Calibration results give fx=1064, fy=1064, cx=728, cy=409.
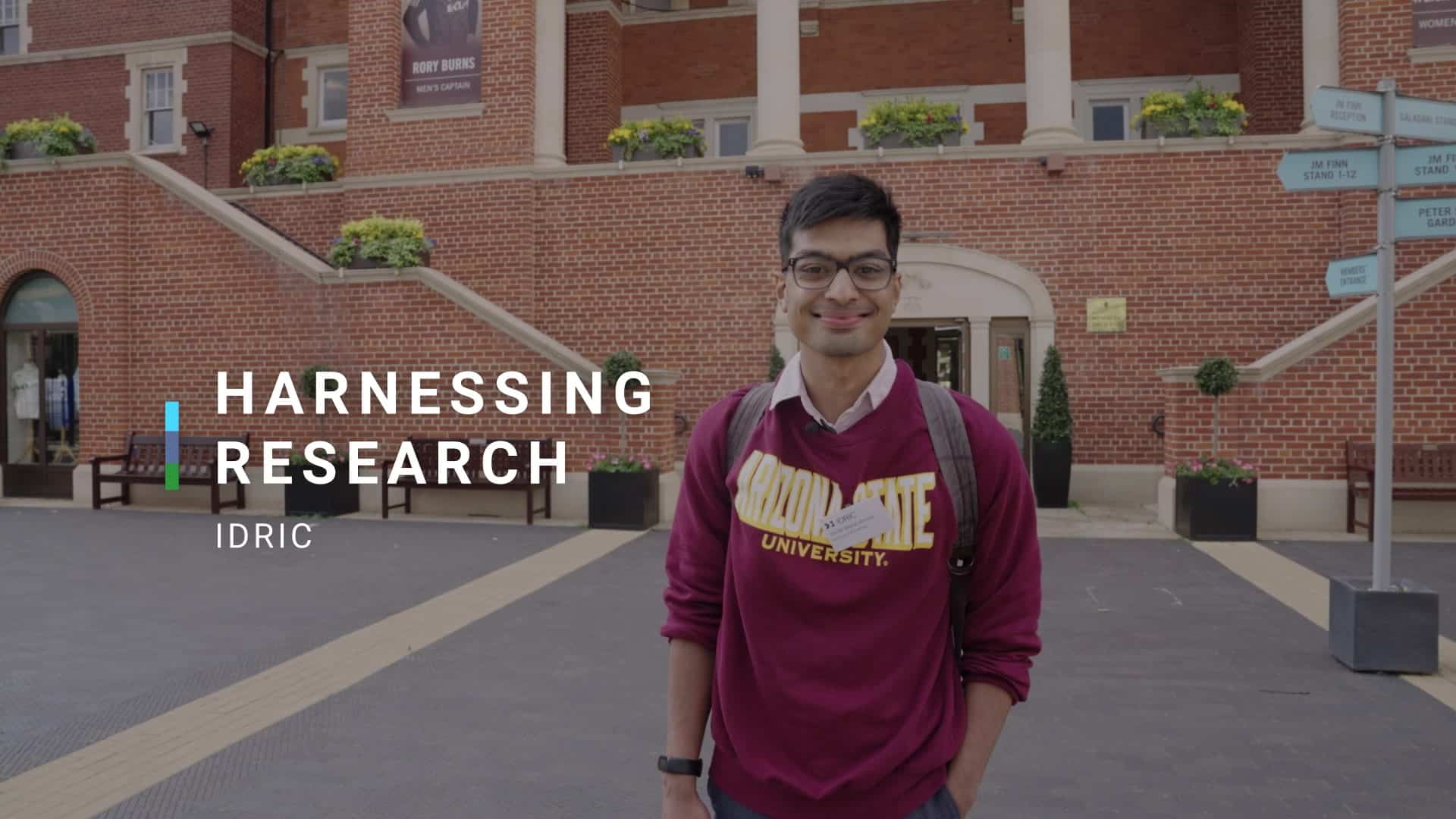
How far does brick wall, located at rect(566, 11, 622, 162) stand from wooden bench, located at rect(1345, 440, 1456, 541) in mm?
14185

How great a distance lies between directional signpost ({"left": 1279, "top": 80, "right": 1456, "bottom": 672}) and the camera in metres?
6.30

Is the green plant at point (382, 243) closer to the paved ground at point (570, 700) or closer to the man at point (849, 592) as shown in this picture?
the paved ground at point (570, 700)

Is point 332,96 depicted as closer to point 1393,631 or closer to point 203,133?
point 203,133

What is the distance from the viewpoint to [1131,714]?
550 cm

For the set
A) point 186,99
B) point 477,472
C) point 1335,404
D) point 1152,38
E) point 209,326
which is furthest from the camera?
point 186,99

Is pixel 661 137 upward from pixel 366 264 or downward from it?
upward

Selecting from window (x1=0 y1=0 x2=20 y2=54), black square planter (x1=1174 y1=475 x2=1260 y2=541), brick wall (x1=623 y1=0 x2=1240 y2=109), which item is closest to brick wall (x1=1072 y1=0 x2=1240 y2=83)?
brick wall (x1=623 y1=0 x2=1240 y2=109)

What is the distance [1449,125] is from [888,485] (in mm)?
6473

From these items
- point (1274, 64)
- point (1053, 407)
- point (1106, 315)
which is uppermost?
point (1274, 64)

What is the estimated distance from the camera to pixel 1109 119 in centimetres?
1995

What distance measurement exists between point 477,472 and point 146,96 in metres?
15.0

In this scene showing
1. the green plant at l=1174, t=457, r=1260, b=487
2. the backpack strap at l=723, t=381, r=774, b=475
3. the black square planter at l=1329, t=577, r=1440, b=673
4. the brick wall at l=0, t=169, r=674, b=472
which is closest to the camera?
the backpack strap at l=723, t=381, r=774, b=475

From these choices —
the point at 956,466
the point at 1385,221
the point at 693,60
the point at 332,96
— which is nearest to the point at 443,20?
the point at 693,60

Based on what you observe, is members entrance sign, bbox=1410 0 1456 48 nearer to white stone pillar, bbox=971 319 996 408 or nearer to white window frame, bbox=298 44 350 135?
white stone pillar, bbox=971 319 996 408
